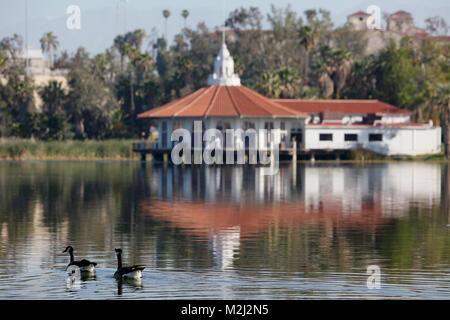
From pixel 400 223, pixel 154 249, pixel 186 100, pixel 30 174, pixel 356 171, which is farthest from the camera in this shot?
pixel 186 100

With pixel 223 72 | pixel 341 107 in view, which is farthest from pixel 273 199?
pixel 341 107

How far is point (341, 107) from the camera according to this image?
101m

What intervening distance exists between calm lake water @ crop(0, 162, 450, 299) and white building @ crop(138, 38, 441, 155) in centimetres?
3255

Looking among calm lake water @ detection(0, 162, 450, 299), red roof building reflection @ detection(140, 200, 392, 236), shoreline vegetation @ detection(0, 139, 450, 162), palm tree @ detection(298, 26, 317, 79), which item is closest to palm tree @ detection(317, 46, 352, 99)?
palm tree @ detection(298, 26, 317, 79)

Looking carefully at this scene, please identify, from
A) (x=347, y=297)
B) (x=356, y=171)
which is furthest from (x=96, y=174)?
(x=347, y=297)

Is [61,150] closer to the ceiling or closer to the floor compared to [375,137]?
closer to the floor

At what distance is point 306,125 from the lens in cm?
9581

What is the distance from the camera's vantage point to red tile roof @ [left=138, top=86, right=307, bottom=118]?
89175mm

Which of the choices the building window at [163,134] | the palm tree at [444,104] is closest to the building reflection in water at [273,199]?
the building window at [163,134]

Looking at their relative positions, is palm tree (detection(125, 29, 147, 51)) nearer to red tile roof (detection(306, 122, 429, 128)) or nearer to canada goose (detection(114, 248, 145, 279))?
red tile roof (detection(306, 122, 429, 128))

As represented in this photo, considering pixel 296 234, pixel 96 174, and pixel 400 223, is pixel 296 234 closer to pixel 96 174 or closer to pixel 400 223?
pixel 400 223

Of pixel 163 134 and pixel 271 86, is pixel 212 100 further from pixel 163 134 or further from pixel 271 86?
pixel 271 86

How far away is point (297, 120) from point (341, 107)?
7.59 meters
